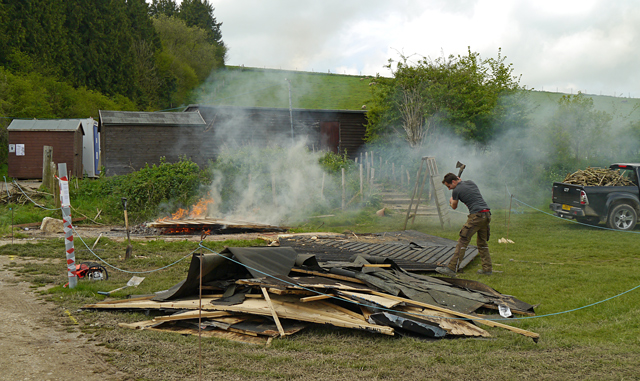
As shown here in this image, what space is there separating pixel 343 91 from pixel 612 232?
41.4m

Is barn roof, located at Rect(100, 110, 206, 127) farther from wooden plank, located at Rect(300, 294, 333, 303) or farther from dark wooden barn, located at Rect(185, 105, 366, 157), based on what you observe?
wooden plank, located at Rect(300, 294, 333, 303)

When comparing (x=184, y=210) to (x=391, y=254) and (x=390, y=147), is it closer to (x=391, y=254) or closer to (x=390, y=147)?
(x=391, y=254)

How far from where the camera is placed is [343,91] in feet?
172

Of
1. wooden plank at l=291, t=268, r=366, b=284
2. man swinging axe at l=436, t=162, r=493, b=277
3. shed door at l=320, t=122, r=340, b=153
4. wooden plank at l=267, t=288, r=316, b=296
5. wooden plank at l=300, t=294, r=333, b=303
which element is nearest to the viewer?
wooden plank at l=300, t=294, r=333, b=303

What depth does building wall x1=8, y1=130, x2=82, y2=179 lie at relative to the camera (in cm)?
2483

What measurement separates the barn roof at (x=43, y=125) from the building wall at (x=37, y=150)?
0.19 meters

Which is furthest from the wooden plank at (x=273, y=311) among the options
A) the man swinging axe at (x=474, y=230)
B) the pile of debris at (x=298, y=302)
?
the man swinging axe at (x=474, y=230)

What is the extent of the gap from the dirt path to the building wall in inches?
834

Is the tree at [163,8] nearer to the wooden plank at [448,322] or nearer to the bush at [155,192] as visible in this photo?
the bush at [155,192]

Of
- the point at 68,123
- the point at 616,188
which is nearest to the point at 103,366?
the point at 616,188

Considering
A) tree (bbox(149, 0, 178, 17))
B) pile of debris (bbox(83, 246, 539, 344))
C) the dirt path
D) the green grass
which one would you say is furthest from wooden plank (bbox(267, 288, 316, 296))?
tree (bbox(149, 0, 178, 17))

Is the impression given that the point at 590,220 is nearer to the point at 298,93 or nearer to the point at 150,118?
the point at 150,118

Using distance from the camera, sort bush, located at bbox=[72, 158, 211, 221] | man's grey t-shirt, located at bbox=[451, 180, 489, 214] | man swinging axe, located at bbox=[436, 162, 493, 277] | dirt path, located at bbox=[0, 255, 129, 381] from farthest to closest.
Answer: bush, located at bbox=[72, 158, 211, 221], man's grey t-shirt, located at bbox=[451, 180, 489, 214], man swinging axe, located at bbox=[436, 162, 493, 277], dirt path, located at bbox=[0, 255, 129, 381]

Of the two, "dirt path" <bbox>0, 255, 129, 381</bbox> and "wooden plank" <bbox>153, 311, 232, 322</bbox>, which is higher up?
"wooden plank" <bbox>153, 311, 232, 322</bbox>
